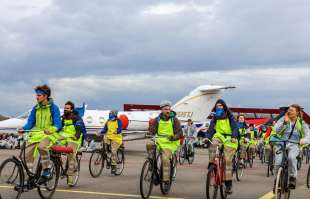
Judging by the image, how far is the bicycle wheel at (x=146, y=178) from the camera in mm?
9555

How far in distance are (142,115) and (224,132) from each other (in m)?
22.1

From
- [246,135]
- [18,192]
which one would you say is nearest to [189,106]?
[246,135]

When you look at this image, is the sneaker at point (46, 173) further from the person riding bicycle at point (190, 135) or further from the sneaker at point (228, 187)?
the person riding bicycle at point (190, 135)

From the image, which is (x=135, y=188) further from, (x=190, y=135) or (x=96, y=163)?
(x=190, y=135)

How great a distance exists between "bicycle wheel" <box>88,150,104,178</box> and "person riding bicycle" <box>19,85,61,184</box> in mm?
4787

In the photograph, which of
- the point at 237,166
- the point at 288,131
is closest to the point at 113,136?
the point at 237,166

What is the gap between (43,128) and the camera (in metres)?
9.18

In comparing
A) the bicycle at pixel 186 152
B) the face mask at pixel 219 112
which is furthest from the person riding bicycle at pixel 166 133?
the bicycle at pixel 186 152

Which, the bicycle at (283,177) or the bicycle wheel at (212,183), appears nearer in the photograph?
the bicycle at (283,177)

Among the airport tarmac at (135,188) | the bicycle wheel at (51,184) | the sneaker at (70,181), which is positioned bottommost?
the airport tarmac at (135,188)

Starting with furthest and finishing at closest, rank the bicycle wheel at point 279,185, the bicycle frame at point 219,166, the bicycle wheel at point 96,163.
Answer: the bicycle wheel at point 96,163 < the bicycle frame at point 219,166 < the bicycle wheel at point 279,185

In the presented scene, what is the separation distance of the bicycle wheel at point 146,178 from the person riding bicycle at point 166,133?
0.62 metres

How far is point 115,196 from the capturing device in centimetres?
1027

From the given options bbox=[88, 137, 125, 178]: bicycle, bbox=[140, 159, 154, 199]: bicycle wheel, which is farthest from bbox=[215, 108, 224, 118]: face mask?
bbox=[88, 137, 125, 178]: bicycle
